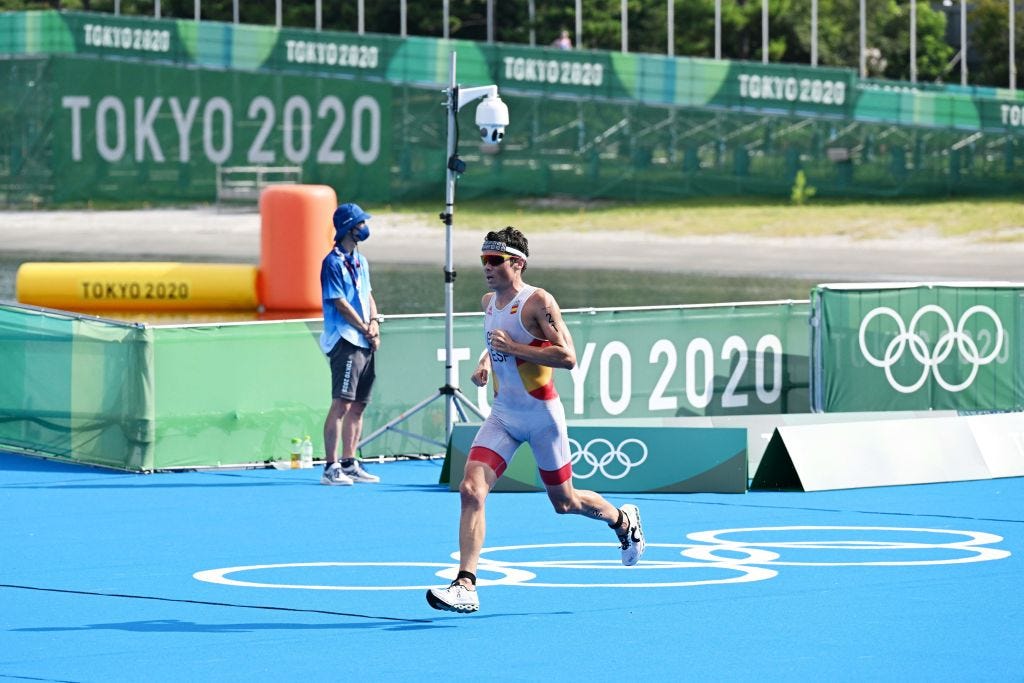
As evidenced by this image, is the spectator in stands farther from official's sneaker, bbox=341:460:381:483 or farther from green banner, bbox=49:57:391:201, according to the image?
official's sneaker, bbox=341:460:381:483

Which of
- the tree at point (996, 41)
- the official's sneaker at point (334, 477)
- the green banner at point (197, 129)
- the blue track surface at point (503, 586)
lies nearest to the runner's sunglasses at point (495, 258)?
the blue track surface at point (503, 586)

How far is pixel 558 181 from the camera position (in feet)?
161

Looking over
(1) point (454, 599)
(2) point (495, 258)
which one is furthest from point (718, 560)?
(2) point (495, 258)

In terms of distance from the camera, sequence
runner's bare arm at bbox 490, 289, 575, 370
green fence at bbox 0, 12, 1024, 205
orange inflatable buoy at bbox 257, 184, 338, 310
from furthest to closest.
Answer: green fence at bbox 0, 12, 1024, 205
orange inflatable buoy at bbox 257, 184, 338, 310
runner's bare arm at bbox 490, 289, 575, 370

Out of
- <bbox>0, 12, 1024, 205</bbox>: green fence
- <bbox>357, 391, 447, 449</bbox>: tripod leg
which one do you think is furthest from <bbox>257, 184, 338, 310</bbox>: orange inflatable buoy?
<bbox>0, 12, 1024, 205</bbox>: green fence

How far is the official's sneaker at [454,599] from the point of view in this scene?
30.1ft

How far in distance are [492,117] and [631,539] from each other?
17.3ft

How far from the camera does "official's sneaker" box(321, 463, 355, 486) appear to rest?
14.2 metres

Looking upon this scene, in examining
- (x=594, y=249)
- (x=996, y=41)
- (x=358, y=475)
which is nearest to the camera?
(x=358, y=475)

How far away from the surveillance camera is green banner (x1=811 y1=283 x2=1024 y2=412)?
12.3 ft

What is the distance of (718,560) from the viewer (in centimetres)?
1116

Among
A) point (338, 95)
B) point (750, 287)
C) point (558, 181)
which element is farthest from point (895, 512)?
point (338, 95)

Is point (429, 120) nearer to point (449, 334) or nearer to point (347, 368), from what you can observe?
point (449, 334)

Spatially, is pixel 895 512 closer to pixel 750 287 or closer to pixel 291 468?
pixel 291 468
